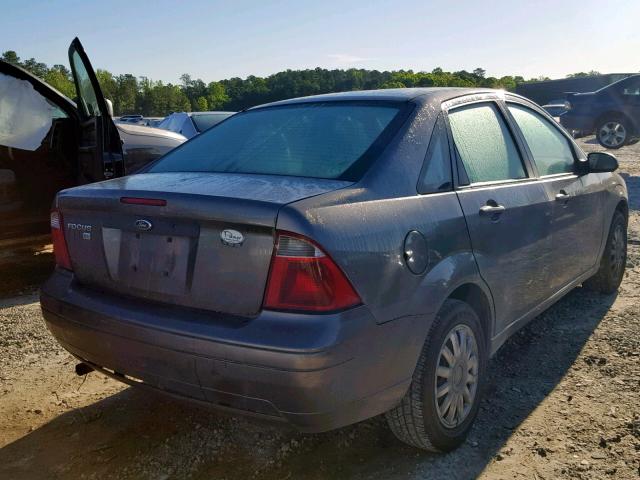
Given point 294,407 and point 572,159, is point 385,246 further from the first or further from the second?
point 572,159

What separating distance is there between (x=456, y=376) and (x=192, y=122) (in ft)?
27.0

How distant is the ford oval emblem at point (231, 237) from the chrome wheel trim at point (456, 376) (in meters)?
0.97

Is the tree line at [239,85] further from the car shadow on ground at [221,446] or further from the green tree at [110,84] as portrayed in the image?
the car shadow on ground at [221,446]

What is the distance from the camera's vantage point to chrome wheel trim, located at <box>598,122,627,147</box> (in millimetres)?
14602

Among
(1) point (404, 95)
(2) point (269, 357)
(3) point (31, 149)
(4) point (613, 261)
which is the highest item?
(1) point (404, 95)

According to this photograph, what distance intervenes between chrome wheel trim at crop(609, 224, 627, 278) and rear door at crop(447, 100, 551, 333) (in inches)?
58.7

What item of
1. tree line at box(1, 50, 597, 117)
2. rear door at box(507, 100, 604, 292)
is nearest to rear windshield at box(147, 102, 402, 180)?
rear door at box(507, 100, 604, 292)

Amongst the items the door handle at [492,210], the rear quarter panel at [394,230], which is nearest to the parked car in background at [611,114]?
the door handle at [492,210]

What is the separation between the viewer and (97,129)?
16.8ft

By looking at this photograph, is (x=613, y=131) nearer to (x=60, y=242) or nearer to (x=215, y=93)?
(x=60, y=242)

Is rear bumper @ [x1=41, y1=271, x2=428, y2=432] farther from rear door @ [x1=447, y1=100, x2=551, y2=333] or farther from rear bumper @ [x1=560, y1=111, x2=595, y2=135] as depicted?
rear bumper @ [x1=560, y1=111, x2=595, y2=135]

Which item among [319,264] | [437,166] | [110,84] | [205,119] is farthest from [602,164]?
[110,84]

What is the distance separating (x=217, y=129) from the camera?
3.42 meters

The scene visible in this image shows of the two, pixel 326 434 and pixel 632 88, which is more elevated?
pixel 632 88
